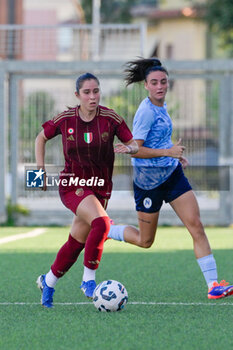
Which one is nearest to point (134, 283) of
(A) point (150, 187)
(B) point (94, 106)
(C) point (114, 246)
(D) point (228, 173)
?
(A) point (150, 187)

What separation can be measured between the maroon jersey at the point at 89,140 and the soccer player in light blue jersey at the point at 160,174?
1.62 feet

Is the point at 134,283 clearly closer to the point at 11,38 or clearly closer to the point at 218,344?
the point at 218,344

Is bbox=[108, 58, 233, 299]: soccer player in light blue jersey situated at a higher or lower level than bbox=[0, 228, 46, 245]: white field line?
higher

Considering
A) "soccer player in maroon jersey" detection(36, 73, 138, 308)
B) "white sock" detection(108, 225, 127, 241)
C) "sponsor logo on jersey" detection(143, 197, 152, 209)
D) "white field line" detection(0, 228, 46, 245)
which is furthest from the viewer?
"white field line" detection(0, 228, 46, 245)

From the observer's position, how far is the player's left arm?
317 inches

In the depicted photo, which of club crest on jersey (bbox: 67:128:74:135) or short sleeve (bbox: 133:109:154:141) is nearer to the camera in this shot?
club crest on jersey (bbox: 67:128:74:135)

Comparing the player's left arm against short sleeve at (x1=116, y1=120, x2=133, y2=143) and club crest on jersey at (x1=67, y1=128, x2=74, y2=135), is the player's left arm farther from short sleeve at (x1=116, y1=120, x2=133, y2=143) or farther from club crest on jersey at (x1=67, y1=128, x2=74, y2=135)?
club crest on jersey at (x1=67, y1=128, x2=74, y2=135)

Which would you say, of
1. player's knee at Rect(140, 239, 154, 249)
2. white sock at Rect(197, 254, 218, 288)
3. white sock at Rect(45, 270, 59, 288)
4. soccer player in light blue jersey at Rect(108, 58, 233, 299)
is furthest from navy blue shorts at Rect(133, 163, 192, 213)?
white sock at Rect(45, 270, 59, 288)

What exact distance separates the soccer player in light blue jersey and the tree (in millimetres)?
34745

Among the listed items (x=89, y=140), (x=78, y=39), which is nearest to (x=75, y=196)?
(x=89, y=140)

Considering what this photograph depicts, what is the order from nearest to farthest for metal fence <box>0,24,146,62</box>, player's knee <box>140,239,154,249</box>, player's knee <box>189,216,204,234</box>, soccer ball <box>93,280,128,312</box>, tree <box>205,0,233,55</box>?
soccer ball <box>93,280,128,312</box>, player's knee <box>189,216,204,234</box>, player's knee <box>140,239,154,249</box>, metal fence <box>0,24,146,62</box>, tree <box>205,0,233,55</box>

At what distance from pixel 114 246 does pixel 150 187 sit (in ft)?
18.5

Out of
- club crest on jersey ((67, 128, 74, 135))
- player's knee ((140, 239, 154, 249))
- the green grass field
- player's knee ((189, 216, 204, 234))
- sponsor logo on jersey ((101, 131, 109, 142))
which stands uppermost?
club crest on jersey ((67, 128, 74, 135))

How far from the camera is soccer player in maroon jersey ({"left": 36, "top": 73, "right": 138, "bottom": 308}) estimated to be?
8.24 m
